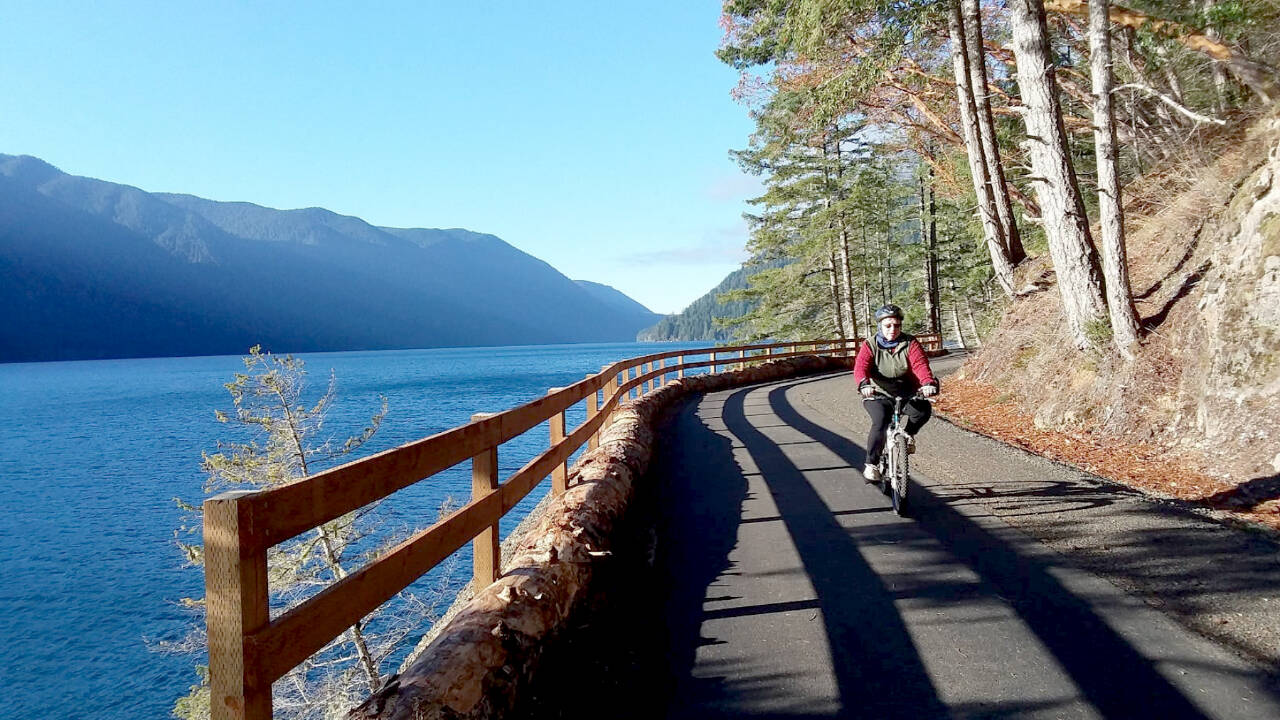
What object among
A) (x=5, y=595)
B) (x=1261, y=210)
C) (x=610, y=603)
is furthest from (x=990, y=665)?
(x=5, y=595)

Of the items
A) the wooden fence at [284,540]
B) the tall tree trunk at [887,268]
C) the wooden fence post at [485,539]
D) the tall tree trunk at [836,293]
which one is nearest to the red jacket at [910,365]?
the wooden fence post at [485,539]

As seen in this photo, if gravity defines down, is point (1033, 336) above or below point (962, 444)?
above

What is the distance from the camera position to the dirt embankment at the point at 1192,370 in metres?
6.91

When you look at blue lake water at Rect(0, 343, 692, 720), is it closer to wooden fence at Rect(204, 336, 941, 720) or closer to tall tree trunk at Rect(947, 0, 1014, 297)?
tall tree trunk at Rect(947, 0, 1014, 297)

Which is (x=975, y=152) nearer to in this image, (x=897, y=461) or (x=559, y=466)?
(x=897, y=461)

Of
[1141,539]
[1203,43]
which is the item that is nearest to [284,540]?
[1141,539]

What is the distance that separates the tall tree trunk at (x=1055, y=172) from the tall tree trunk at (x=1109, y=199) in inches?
22.5

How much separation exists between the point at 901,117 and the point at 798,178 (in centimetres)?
1224

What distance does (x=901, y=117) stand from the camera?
65.5ft

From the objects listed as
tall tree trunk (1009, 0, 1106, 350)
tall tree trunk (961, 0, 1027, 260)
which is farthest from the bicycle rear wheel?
tall tree trunk (961, 0, 1027, 260)

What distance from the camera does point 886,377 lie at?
6.90 metres

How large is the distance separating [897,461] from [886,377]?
3.31 ft

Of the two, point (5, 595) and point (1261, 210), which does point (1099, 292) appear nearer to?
point (1261, 210)

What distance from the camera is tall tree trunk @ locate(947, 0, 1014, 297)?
1455 cm
